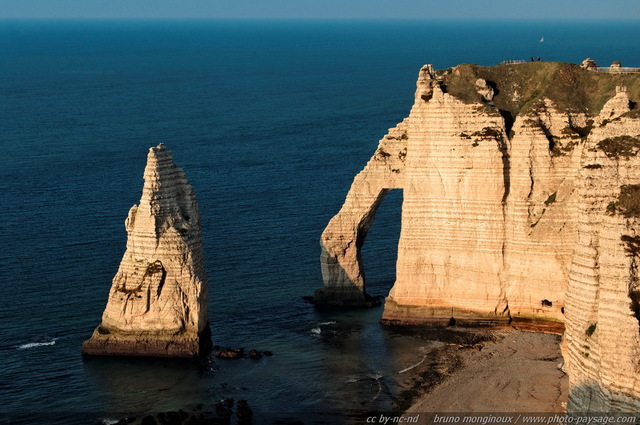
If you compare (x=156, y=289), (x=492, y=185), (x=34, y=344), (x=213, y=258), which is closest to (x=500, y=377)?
(x=492, y=185)

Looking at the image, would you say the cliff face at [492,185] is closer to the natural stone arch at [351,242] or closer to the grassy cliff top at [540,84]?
the grassy cliff top at [540,84]

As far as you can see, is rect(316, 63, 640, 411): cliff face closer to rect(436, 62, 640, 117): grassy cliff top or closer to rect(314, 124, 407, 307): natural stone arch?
rect(436, 62, 640, 117): grassy cliff top

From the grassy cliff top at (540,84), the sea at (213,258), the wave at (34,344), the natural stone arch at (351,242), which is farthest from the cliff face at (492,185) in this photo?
the wave at (34,344)

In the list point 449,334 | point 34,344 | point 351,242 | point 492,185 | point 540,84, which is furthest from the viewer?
point 351,242

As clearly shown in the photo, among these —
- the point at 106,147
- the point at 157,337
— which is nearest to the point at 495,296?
the point at 157,337

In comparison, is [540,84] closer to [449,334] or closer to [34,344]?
[449,334]

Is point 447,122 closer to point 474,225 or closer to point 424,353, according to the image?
point 474,225
